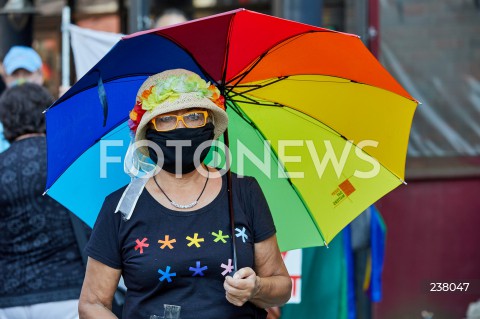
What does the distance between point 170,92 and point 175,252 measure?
1.82ft

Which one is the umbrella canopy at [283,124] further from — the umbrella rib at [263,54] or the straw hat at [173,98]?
the straw hat at [173,98]

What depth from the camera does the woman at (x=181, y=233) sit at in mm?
3191

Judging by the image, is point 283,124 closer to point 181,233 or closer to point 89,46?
point 181,233

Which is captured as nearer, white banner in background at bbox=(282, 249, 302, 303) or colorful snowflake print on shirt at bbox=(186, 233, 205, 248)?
colorful snowflake print on shirt at bbox=(186, 233, 205, 248)

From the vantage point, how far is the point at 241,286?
121 inches

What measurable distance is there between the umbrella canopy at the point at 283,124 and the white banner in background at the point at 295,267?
121 cm

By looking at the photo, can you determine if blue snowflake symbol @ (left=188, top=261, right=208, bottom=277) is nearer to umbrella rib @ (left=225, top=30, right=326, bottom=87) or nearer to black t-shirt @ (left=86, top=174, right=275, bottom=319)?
black t-shirt @ (left=86, top=174, right=275, bottom=319)

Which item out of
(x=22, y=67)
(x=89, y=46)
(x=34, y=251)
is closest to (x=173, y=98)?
(x=34, y=251)

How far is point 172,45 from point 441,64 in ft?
12.8

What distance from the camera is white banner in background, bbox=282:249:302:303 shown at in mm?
5023

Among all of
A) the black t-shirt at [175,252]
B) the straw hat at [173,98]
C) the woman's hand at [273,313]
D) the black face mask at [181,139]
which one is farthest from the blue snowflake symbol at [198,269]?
the woman's hand at [273,313]

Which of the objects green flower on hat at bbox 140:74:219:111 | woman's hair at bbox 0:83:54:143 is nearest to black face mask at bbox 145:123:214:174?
green flower on hat at bbox 140:74:219:111

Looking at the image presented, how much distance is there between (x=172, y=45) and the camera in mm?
3354

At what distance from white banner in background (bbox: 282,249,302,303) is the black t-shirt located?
1712mm
